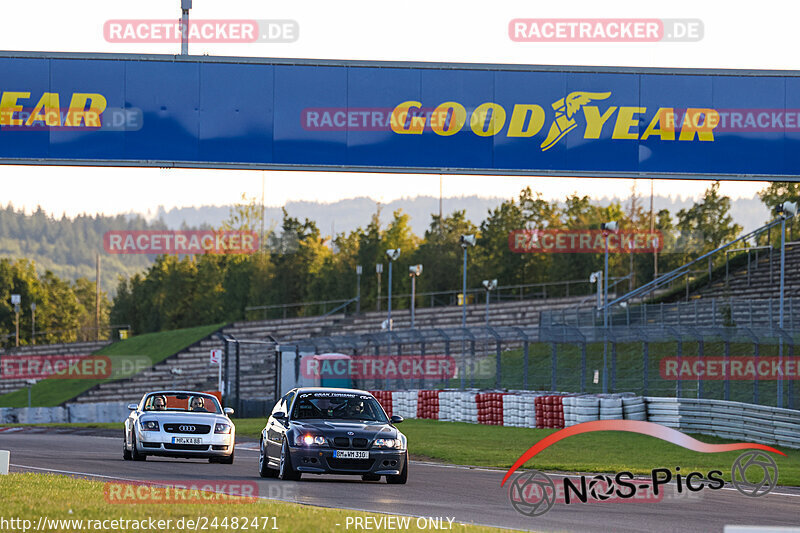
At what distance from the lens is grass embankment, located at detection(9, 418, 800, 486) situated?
21047 mm

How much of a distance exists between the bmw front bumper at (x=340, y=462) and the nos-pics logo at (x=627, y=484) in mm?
1696

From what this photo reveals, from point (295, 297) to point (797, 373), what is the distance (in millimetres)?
82095

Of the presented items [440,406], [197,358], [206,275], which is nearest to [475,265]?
[197,358]

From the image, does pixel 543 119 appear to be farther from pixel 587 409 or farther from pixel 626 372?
pixel 626 372

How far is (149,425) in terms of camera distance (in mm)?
20484

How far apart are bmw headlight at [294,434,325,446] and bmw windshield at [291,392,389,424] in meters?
0.75

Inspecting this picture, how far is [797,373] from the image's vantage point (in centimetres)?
2986

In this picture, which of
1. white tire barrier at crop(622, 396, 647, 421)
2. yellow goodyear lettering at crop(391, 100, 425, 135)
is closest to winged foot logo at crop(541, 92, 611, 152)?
yellow goodyear lettering at crop(391, 100, 425, 135)

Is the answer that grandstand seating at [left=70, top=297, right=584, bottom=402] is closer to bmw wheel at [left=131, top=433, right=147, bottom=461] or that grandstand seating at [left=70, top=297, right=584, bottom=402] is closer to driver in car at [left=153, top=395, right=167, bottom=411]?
driver in car at [left=153, top=395, right=167, bottom=411]

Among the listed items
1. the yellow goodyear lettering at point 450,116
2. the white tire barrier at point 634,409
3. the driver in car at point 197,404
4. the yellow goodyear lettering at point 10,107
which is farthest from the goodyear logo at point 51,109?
the white tire barrier at point 634,409

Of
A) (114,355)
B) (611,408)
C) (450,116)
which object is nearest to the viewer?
(450,116)

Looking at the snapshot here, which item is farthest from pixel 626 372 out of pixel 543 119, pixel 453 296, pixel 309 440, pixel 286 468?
pixel 453 296

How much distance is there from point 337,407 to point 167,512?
648cm

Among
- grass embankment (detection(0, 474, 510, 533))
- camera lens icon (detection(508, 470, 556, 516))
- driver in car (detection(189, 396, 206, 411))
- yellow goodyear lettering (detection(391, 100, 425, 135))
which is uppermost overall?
yellow goodyear lettering (detection(391, 100, 425, 135))
